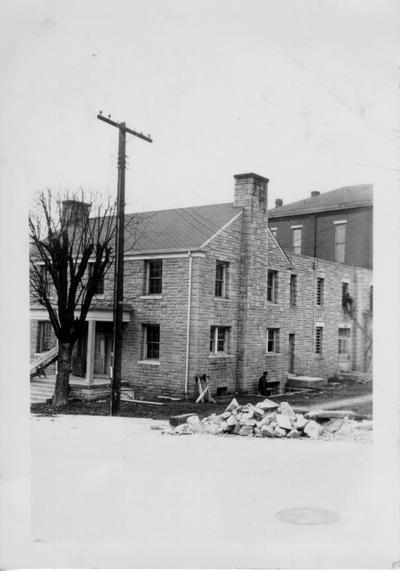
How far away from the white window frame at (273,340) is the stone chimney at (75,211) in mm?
3469

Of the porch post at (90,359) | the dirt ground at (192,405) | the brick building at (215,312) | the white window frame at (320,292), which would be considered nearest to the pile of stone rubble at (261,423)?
the dirt ground at (192,405)

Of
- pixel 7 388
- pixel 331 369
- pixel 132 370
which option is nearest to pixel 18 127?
pixel 7 388

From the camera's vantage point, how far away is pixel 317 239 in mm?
9352

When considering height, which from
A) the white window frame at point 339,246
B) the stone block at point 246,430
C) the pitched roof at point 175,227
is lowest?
the stone block at point 246,430

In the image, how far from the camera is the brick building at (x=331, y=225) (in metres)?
7.53

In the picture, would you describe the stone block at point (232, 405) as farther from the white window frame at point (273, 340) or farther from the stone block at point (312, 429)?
the stone block at point (312, 429)

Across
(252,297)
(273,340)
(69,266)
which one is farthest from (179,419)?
(69,266)

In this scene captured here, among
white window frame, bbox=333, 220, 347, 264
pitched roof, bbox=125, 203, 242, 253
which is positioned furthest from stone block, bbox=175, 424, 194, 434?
white window frame, bbox=333, 220, 347, 264

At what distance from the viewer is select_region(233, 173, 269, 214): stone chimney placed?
8.42 meters

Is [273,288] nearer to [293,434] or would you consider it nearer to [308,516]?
[293,434]

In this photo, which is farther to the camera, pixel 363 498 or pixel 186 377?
pixel 186 377

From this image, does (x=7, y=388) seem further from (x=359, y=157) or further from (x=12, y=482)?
(x=359, y=157)

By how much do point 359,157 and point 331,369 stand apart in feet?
11.0

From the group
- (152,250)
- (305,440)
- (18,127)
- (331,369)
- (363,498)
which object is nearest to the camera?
(363,498)
